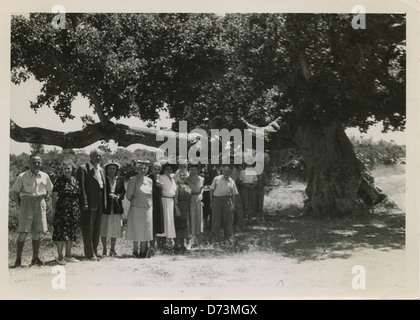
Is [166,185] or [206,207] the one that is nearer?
[166,185]

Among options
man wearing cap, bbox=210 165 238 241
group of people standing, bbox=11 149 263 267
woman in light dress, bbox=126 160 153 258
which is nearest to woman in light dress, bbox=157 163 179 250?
group of people standing, bbox=11 149 263 267

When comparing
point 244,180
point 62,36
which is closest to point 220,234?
point 244,180

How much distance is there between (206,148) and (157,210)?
4.33 ft

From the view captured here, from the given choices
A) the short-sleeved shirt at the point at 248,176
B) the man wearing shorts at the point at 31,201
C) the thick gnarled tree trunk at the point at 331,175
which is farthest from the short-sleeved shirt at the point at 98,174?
the thick gnarled tree trunk at the point at 331,175

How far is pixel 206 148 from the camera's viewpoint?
8.47 meters

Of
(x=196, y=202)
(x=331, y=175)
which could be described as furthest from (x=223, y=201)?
(x=331, y=175)

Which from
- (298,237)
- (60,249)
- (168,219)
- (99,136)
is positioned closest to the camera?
(60,249)

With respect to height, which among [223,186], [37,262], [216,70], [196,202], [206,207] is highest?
[216,70]

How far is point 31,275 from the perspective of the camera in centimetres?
773

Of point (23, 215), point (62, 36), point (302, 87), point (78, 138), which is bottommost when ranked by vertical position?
point (23, 215)

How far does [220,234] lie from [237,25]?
350cm

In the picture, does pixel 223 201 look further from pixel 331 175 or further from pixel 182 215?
pixel 331 175

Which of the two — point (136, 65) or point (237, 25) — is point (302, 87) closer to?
point (237, 25)

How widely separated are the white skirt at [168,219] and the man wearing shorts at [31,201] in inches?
72.9
